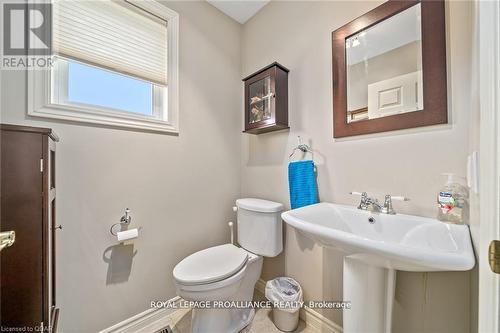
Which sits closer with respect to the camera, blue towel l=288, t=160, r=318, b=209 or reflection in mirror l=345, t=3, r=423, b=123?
reflection in mirror l=345, t=3, r=423, b=123

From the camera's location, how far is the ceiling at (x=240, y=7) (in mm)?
1637

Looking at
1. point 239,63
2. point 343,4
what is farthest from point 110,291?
point 343,4

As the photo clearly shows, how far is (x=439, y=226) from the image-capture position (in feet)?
2.54

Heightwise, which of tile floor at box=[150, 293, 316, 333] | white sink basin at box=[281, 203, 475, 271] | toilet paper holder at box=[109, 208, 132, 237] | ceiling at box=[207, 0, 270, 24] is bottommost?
tile floor at box=[150, 293, 316, 333]

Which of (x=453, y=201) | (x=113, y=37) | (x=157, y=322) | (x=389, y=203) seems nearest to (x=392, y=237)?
(x=389, y=203)

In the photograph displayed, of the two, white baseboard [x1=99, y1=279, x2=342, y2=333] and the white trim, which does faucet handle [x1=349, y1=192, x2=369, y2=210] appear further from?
the white trim

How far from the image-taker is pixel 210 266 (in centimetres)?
118

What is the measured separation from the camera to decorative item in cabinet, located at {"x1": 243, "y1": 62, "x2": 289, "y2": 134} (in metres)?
1.40

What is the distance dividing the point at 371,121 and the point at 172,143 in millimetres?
1299

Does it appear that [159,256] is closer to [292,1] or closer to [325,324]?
[325,324]

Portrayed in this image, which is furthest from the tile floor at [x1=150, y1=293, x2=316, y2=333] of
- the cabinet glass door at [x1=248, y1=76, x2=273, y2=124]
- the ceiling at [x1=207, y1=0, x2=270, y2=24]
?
the ceiling at [x1=207, y1=0, x2=270, y2=24]

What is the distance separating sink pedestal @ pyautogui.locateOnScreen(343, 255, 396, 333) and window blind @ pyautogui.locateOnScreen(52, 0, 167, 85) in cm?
167

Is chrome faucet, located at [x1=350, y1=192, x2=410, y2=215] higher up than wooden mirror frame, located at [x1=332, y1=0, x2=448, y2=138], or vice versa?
wooden mirror frame, located at [x1=332, y1=0, x2=448, y2=138]

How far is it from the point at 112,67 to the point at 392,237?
1859 millimetres
